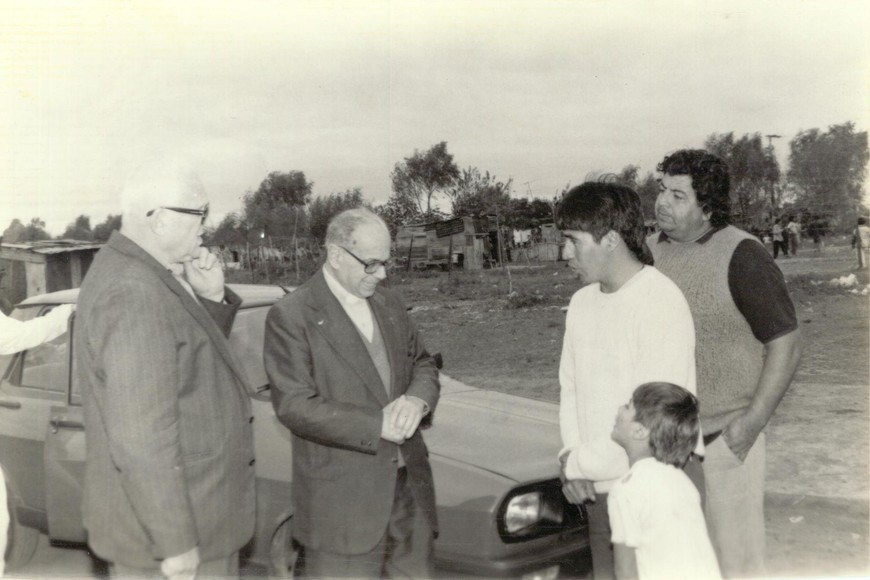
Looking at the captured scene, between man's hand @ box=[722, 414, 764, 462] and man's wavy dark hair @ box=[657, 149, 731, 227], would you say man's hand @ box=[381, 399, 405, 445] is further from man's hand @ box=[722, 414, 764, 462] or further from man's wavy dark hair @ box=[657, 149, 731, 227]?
man's wavy dark hair @ box=[657, 149, 731, 227]

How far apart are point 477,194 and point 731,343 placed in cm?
341

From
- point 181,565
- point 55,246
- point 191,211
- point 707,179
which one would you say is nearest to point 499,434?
point 707,179

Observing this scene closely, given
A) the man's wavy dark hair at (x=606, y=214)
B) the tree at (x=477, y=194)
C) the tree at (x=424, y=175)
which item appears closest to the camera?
the man's wavy dark hair at (x=606, y=214)

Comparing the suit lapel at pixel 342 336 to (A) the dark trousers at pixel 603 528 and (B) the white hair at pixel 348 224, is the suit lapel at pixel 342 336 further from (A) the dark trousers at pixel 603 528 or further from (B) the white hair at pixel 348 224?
(A) the dark trousers at pixel 603 528

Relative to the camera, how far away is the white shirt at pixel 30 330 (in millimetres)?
3062

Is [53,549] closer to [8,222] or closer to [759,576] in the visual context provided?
[8,222]

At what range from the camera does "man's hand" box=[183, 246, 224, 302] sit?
2.44 meters

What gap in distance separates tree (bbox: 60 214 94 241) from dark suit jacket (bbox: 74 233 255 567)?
5.97ft

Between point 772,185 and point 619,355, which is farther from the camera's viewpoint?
point 772,185

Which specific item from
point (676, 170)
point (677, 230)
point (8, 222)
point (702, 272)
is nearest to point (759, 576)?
point (702, 272)

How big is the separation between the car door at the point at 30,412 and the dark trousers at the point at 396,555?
1530 mm

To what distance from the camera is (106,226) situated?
3715mm

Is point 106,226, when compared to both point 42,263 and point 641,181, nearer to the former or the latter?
point 42,263

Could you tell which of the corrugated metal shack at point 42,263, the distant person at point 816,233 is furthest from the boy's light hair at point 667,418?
the distant person at point 816,233
